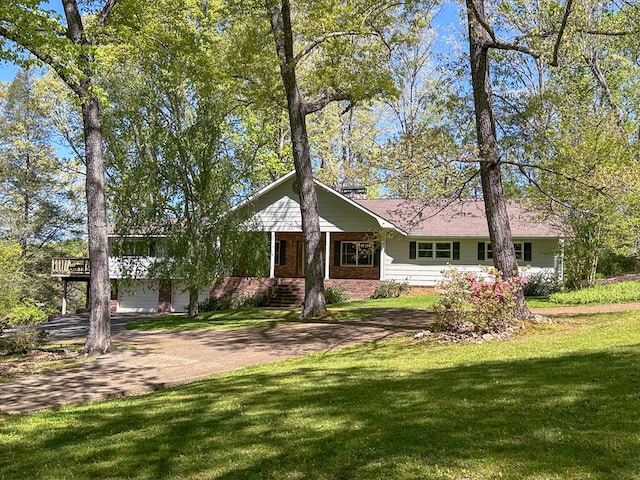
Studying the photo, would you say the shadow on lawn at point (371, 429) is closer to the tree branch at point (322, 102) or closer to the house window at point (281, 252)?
the tree branch at point (322, 102)

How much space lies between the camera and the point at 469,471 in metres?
4.00

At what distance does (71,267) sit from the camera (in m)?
31.2

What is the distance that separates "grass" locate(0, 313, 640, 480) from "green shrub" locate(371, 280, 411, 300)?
665 inches

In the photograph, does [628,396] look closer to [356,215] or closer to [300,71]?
[356,215]

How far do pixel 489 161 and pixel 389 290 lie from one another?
558 inches

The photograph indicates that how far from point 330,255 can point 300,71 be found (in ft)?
37.4

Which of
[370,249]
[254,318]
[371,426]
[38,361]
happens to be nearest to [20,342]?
[38,361]

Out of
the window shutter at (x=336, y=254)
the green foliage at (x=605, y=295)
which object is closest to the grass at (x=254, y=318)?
the green foliage at (x=605, y=295)

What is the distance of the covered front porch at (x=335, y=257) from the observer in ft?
92.1

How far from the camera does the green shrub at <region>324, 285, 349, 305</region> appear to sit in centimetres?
2487

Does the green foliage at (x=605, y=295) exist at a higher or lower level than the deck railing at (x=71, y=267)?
lower

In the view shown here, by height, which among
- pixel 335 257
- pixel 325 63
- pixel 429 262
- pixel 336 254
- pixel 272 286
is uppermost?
pixel 325 63

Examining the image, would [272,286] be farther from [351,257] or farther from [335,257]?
[351,257]

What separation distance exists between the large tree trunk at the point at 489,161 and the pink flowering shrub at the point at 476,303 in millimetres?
701
